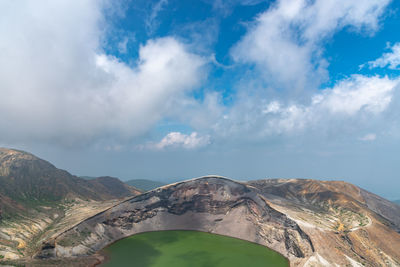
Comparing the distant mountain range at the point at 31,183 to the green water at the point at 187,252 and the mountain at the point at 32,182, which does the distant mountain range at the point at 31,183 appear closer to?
the mountain at the point at 32,182

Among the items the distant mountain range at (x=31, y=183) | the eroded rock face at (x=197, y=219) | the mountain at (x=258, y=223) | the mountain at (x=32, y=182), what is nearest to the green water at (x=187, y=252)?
the eroded rock face at (x=197, y=219)

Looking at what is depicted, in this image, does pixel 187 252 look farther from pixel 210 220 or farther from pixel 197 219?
pixel 197 219

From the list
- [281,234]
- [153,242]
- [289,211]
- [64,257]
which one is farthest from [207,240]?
[64,257]

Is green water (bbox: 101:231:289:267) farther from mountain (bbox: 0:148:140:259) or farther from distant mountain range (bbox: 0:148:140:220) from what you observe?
distant mountain range (bbox: 0:148:140:220)

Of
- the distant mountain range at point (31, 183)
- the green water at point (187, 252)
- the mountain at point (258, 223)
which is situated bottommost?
the green water at point (187, 252)

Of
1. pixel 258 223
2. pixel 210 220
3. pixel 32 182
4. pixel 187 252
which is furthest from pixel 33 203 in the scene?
pixel 258 223

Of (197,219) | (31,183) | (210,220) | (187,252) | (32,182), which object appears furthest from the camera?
(32,182)

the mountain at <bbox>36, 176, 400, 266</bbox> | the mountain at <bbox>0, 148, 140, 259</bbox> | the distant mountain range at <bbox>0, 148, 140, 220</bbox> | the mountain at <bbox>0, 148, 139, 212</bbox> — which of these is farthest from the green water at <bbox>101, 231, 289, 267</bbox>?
the mountain at <bbox>0, 148, 139, 212</bbox>

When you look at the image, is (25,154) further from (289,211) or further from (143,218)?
(289,211)
